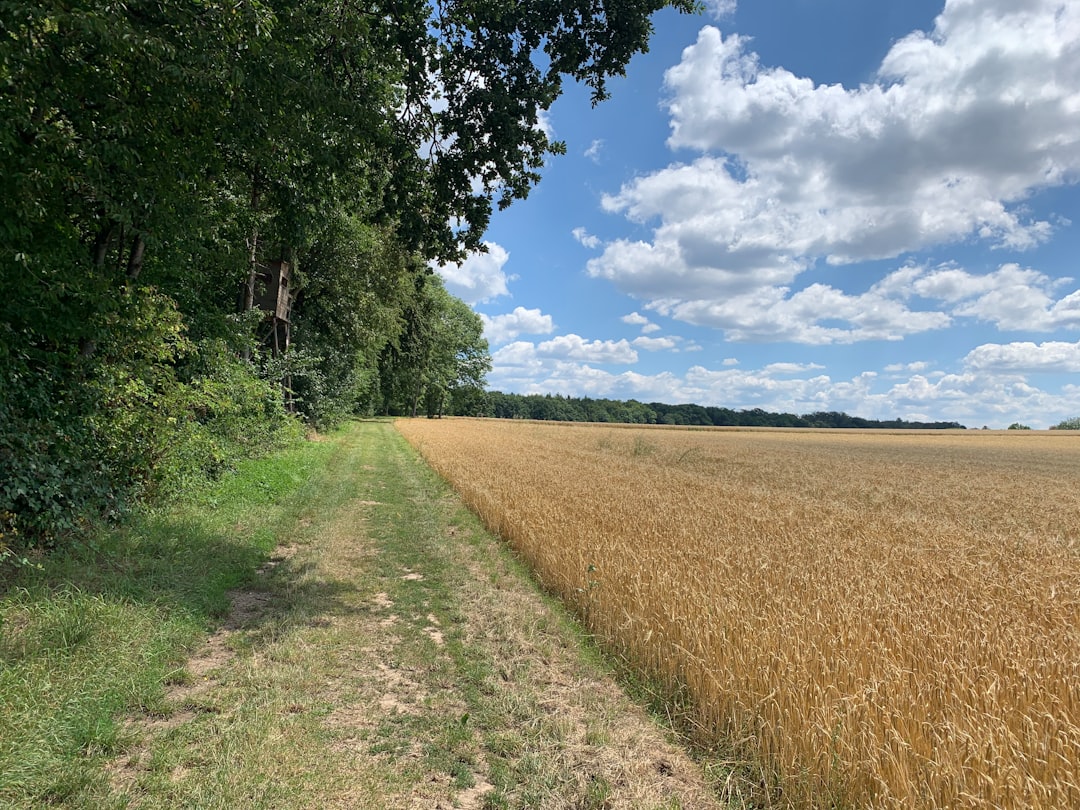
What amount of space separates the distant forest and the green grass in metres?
119

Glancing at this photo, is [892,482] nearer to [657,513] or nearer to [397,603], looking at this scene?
[657,513]

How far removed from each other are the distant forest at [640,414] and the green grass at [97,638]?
118669 millimetres

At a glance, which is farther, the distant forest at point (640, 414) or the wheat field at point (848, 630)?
the distant forest at point (640, 414)

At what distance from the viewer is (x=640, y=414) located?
5856 inches

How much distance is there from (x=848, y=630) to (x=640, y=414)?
147 m

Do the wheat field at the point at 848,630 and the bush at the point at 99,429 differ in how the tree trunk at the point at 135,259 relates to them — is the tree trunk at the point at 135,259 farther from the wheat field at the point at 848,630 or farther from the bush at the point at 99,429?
the wheat field at the point at 848,630

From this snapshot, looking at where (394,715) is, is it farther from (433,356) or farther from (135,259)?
(433,356)

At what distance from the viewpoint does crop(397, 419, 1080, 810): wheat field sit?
2.82 meters

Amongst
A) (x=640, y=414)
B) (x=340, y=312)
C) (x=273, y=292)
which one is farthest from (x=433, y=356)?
(x=640, y=414)

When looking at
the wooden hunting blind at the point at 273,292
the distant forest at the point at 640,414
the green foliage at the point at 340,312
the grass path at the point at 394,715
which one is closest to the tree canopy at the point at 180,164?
the grass path at the point at 394,715

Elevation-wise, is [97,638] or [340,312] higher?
[340,312]

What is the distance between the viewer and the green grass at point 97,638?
2900mm

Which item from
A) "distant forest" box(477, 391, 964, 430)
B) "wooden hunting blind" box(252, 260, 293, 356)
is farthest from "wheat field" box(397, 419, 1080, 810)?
"distant forest" box(477, 391, 964, 430)

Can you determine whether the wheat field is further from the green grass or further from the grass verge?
the green grass
